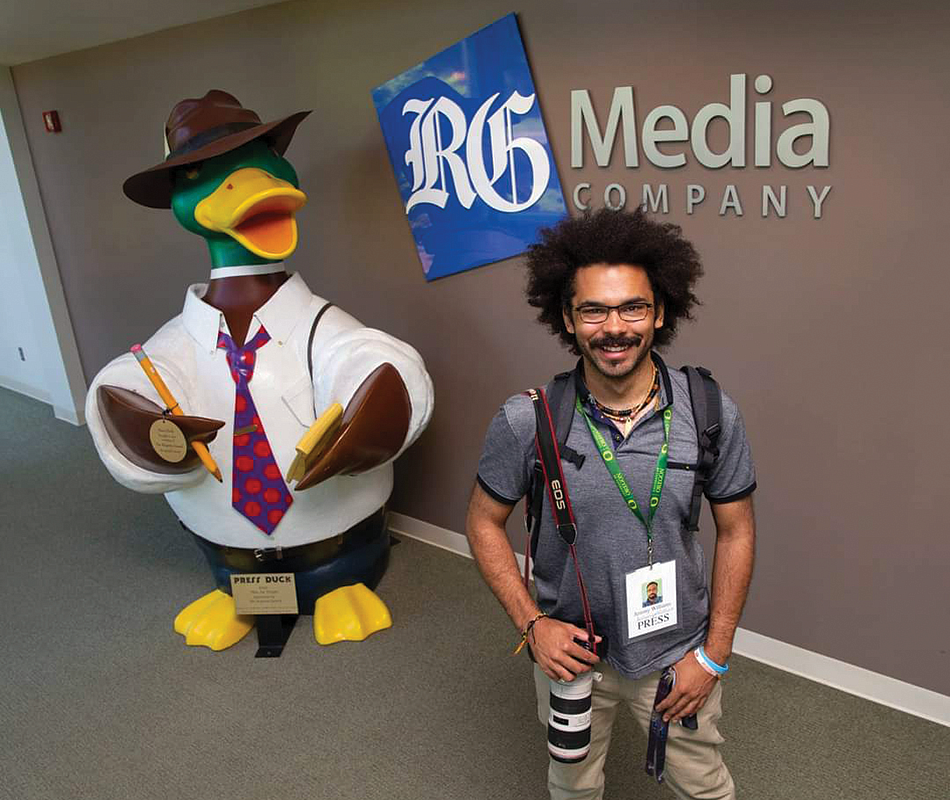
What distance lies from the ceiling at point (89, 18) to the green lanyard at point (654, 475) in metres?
2.05

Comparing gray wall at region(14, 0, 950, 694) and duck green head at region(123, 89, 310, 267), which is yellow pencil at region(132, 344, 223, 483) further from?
gray wall at region(14, 0, 950, 694)

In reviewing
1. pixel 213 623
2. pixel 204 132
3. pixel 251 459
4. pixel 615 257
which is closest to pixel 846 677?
pixel 615 257

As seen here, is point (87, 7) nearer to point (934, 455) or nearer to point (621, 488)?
point (621, 488)


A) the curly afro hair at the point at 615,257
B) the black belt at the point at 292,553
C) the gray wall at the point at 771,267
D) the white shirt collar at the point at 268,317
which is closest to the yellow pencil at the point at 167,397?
the white shirt collar at the point at 268,317

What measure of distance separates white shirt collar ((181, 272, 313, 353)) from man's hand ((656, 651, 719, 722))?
4.53ft

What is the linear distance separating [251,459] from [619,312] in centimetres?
133

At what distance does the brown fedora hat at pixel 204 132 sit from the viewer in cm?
207

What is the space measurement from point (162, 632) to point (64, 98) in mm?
2419

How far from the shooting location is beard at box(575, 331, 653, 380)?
1.20 m

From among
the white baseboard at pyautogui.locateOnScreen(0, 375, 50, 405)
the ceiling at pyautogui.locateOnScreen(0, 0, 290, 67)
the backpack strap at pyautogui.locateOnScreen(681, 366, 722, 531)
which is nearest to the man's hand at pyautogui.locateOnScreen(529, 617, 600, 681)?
the backpack strap at pyautogui.locateOnScreen(681, 366, 722, 531)

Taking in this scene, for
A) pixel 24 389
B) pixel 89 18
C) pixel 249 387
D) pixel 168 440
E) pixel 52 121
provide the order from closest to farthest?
pixel 168 440 → pixel 249 387 → pixel 89 18 → pixel 52 121 → pixel 24 389

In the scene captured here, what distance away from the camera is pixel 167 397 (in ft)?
6.93

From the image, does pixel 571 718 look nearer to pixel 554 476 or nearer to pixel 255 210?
pixel 554 476

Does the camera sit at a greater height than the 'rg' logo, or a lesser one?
lesser
